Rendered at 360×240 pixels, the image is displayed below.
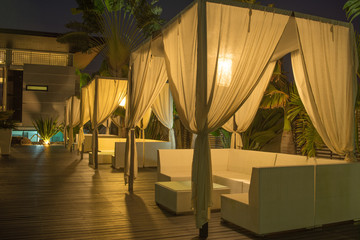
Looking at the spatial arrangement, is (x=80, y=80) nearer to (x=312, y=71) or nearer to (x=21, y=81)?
(x=21, y=81)

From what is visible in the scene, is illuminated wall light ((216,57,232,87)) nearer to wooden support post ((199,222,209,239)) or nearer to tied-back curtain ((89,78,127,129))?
wooden support post ((199,222,209,239))

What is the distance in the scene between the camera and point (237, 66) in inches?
141

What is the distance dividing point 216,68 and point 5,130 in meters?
10.1

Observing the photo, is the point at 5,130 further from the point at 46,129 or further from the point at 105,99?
the point at 46,129

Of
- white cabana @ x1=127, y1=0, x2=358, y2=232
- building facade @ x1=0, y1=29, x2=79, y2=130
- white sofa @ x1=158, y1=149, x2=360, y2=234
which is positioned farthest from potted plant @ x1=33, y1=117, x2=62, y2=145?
white sofa @ x1=158, y1=149, x2=360, y2=234

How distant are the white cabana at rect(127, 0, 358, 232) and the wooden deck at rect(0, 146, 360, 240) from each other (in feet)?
1.83

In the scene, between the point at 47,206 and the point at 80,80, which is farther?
the point at 80,80

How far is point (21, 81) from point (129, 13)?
9.44 m

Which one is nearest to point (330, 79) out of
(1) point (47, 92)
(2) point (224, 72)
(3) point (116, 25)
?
(2) point (224, 72)

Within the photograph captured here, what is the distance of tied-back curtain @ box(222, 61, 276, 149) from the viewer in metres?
5.73

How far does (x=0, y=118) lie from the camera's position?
1101cm

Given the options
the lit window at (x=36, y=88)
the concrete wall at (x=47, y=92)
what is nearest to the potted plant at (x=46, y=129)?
the concrete wall at (x=47, y=92)

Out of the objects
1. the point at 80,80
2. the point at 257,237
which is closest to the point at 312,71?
the point at 257,237

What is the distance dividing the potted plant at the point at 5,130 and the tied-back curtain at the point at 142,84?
23.0 ft
